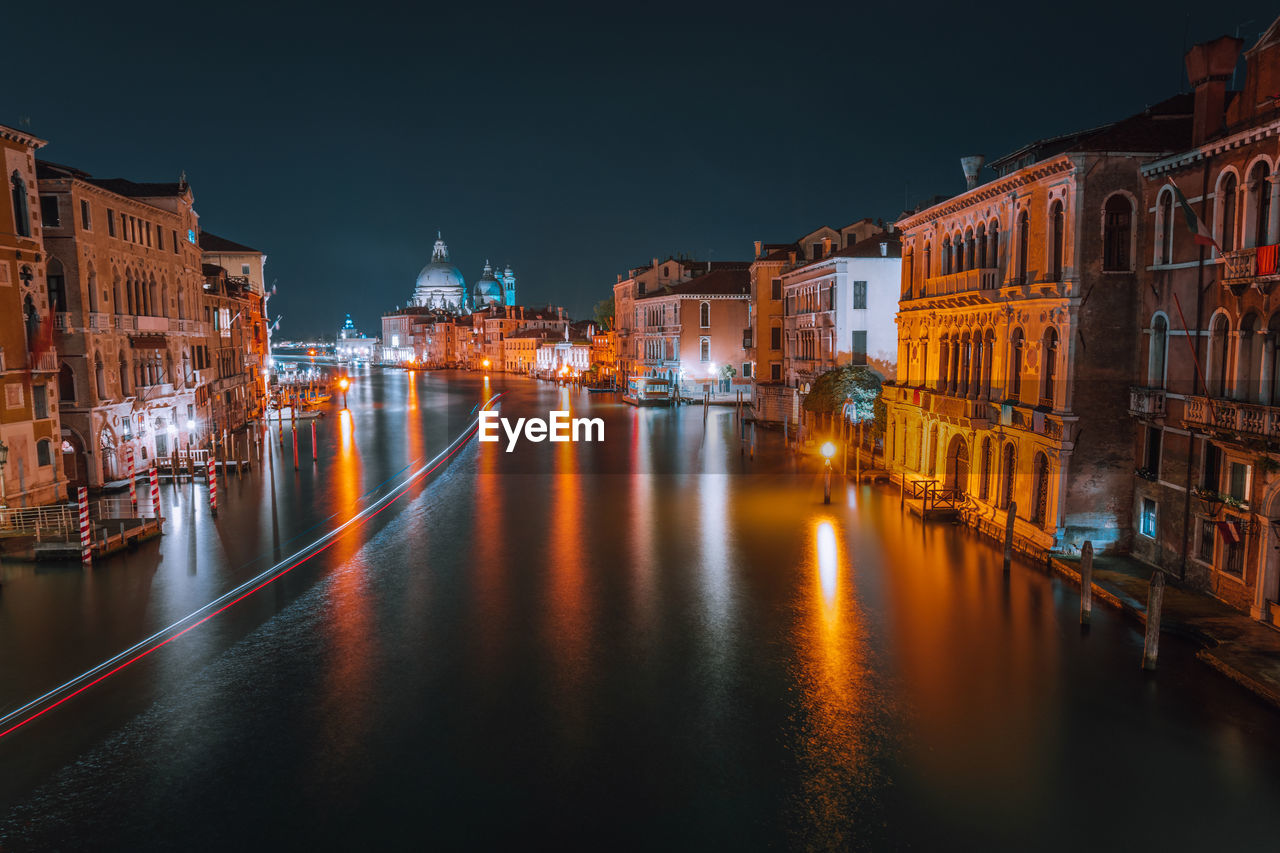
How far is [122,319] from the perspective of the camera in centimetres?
3186

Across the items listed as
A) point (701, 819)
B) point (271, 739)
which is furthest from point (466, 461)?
point (701, 819)

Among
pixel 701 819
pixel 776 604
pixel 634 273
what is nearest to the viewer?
pixel 701 819

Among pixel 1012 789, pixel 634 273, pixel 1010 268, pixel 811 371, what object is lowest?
pixel 1012 789

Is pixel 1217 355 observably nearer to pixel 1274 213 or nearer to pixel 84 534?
pixel 1274 213

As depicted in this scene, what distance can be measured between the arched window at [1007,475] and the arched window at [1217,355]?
618 centimetres

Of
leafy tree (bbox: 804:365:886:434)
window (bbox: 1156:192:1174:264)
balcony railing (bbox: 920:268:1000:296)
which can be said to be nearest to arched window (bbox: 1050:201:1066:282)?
window (bbox: 1156:192:1174:264)

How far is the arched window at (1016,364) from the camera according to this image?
2280 centimetres

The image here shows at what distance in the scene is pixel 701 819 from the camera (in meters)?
10.3

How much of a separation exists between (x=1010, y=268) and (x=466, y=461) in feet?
88.7

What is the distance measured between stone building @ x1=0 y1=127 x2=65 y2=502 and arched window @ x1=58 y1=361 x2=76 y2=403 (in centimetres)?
171

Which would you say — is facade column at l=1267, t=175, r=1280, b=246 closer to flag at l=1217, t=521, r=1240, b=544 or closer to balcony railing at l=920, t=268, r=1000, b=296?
flag at l=1217, t=521, r=1240, b=544

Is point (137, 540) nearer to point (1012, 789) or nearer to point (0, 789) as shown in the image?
point (0, 789)

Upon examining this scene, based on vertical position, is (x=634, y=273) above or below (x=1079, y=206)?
above

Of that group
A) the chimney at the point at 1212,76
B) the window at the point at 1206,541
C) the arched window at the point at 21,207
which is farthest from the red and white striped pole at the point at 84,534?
the chimney at the point at 1212,76
